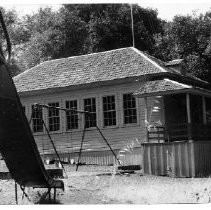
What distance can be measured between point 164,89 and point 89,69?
8.90ft

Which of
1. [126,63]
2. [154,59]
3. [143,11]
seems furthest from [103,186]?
[126,63]

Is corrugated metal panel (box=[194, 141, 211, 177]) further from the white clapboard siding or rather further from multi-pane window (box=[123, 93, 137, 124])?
multi-pane window (box=[123, 93, 137, 124])

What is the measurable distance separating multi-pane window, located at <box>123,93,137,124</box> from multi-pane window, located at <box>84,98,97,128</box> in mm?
982

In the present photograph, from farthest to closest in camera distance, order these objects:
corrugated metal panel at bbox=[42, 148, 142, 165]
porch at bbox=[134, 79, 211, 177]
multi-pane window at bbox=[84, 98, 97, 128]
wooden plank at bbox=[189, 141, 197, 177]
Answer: multi-pane window at bbox=[84, 98, 97, 128] → corrugated metal panel at bbox=[42, 148, 142, 165] → porch at bbox=[134, 79, 211, 177] → wooden plank at bbox=[189, 141, 197, 177]

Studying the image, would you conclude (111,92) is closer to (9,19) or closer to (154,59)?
(154,59)

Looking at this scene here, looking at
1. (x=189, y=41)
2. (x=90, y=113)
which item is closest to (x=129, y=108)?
(x=90, y=113)

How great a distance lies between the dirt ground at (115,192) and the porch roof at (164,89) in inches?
120

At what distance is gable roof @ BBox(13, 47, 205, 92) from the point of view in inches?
605

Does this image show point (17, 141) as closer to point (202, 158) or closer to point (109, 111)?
point (202, 158)

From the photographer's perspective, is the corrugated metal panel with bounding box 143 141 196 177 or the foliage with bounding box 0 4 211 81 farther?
the corrugated metal panel with bounding box 143 141 196 177

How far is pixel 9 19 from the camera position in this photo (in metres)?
11.5

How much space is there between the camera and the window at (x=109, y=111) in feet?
56.6

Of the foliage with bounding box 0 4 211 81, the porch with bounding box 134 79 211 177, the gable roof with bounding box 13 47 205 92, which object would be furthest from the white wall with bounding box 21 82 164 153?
the foliage with bounding box 0 4 211 81

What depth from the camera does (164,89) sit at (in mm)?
15539
